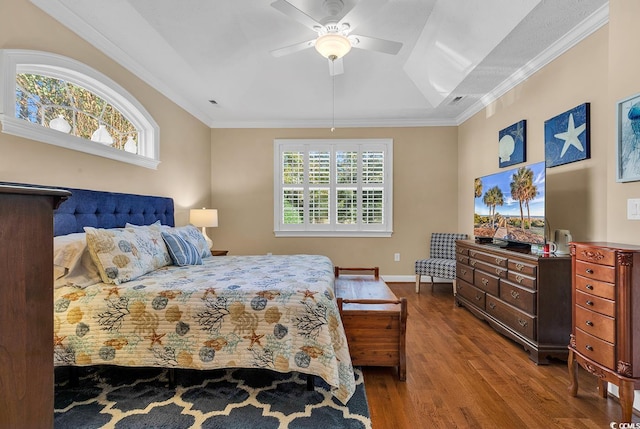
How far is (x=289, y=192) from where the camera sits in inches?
198

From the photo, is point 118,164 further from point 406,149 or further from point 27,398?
point 406,149

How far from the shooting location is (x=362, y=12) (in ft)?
8.63

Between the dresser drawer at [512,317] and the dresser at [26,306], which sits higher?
the dresser at [26,306]

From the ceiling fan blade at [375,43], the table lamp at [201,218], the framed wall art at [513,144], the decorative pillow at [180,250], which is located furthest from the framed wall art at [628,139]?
the table lamp at [201,218]

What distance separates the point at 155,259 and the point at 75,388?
957 millimetres

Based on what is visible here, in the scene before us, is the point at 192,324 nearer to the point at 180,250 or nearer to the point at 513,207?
the point at 180,250

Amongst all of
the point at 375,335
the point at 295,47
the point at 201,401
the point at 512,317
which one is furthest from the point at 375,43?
the point at 201,401

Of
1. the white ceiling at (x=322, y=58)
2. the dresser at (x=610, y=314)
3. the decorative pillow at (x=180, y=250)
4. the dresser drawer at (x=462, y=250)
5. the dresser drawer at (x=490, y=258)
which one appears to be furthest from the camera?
the dresser drawer at (x=462, y=250)

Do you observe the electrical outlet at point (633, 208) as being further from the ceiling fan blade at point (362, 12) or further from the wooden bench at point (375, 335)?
the ceiling fan blade at point (362, 12)

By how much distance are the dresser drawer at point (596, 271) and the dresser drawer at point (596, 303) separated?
2.1 inches

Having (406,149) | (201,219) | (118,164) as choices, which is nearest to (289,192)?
(201,219)

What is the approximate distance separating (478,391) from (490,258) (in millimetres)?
1432

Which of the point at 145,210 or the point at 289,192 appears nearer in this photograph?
the point at 145,210

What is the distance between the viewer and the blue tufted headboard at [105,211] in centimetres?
225
